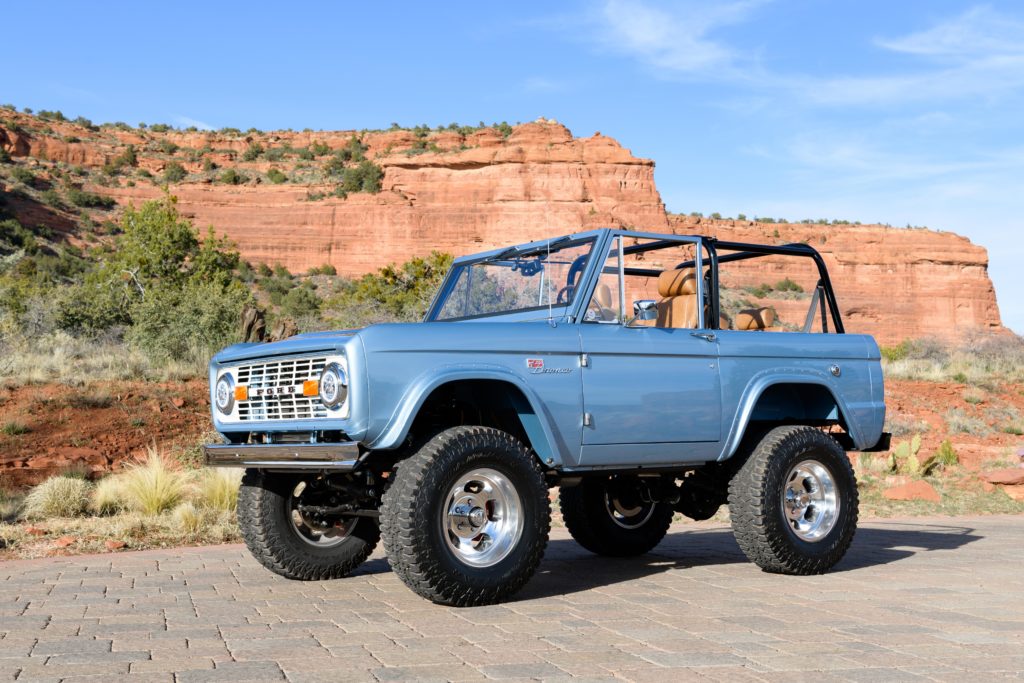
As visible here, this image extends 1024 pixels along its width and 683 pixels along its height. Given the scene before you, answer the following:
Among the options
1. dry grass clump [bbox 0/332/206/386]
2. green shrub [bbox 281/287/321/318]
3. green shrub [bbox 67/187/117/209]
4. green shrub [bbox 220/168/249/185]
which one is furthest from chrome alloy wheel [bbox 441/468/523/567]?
green shrub [bbox 220/168/249/185]

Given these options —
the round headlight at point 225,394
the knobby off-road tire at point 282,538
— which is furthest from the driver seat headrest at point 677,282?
the round headlight at point 225,394

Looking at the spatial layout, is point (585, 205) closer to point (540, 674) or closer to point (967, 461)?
point (967, 461)

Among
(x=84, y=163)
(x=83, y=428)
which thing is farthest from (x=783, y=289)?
(x=83, y=428)

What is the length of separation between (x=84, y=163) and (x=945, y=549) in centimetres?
7891

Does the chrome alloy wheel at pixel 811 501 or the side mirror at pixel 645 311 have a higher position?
the side mirror at pixel 645 311

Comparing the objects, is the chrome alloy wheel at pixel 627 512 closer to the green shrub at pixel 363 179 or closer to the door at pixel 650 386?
the door at pixel 650 386

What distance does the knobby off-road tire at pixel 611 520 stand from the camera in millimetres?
8250

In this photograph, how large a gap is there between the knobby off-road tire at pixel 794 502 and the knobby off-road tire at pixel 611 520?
130 cm

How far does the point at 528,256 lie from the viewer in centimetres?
739

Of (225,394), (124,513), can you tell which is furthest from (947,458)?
(225,394)

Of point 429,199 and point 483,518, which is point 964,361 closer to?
point 483,518

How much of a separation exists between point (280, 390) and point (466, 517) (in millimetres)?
1339

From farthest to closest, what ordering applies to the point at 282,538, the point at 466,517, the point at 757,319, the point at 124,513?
the point at 124,513, the point at 757,319, the point at 282,538, the point at 466,517

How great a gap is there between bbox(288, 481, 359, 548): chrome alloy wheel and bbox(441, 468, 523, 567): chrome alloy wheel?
1502 mm
